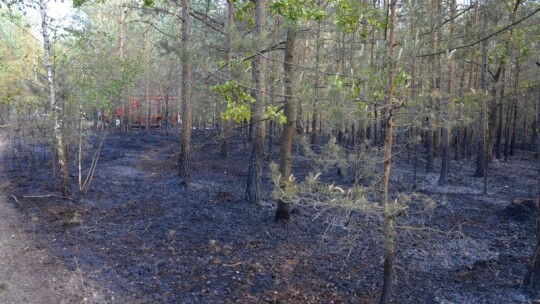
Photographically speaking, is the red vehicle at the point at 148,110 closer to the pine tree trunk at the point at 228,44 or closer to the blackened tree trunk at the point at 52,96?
the pine tree trunk at the point at 228,44

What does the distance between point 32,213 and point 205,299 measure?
541 centimetres

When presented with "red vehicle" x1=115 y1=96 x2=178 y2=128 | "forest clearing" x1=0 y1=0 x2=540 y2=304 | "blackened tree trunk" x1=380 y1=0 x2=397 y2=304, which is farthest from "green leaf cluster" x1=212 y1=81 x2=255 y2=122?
"red vehicle" x1=115 y1=96 x2=178 y2=128

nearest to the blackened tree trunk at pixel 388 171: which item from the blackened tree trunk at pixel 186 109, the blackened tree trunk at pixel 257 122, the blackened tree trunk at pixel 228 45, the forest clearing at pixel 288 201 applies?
the forest clearing at pixel 288 201

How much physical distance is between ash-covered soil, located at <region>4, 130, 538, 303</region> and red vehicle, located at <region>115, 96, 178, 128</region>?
746 inches

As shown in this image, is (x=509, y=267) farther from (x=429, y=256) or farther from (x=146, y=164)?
(x=146, y=164)

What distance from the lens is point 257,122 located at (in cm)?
814

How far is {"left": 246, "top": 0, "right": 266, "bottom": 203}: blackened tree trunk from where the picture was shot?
7.64 m

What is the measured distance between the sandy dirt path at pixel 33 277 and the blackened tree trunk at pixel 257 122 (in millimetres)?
3695

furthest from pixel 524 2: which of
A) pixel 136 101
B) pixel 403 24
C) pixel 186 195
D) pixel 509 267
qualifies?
pixel 136 101

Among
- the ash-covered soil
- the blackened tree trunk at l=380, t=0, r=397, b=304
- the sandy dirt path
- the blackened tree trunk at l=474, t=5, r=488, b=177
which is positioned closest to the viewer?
the blackened tree trunk at l=380, t=0, r=397, b=304

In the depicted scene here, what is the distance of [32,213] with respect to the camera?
342 inches

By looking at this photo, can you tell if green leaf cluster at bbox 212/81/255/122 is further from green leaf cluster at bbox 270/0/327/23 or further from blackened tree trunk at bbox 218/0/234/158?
green leaf cluster at bbox 270/0/327/23

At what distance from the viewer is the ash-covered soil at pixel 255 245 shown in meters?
5.43

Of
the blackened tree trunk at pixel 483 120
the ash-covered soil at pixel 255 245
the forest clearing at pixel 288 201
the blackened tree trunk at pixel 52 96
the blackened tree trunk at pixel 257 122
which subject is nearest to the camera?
the forest clearing at pixel 288 201
